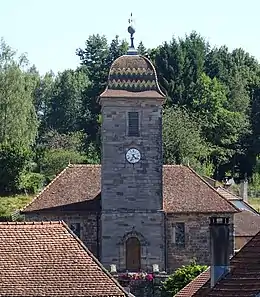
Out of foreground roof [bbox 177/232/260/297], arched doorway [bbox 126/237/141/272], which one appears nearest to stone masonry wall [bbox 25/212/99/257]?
arched doorway [bbox 126/237/141/272]

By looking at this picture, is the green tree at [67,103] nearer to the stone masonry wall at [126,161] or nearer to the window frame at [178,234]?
the window frame at [178,234]

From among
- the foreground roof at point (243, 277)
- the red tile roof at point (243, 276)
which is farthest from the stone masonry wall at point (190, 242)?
the red tile roof at point (243, 276)

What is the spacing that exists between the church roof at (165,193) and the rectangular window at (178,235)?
2.42ft

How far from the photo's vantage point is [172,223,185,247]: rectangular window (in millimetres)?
57219

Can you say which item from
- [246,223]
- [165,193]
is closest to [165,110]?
[246,223]

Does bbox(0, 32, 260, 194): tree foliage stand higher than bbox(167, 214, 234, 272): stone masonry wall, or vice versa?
bbox(0, 32, 260, 194): tree foliage

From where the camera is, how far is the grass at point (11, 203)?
69.3 meters

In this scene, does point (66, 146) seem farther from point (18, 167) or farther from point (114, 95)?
point (114, 95)

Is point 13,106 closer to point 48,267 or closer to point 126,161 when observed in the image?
point 126,161

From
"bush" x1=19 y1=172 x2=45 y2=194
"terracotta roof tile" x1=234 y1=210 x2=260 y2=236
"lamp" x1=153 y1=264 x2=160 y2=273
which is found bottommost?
"lamp" x1=153 y1=264 x2=160 y2=273

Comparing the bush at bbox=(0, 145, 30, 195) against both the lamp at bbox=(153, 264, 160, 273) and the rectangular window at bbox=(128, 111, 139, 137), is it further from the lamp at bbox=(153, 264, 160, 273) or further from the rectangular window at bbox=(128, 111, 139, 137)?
the lamp at bbox=(153, 264, 160, 273)

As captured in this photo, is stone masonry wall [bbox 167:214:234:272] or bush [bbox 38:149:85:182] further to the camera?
bush [bbox 38:149:85:182]

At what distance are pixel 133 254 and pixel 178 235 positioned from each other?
2269 millimetres

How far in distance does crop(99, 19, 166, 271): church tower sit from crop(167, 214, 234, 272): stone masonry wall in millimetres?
577
